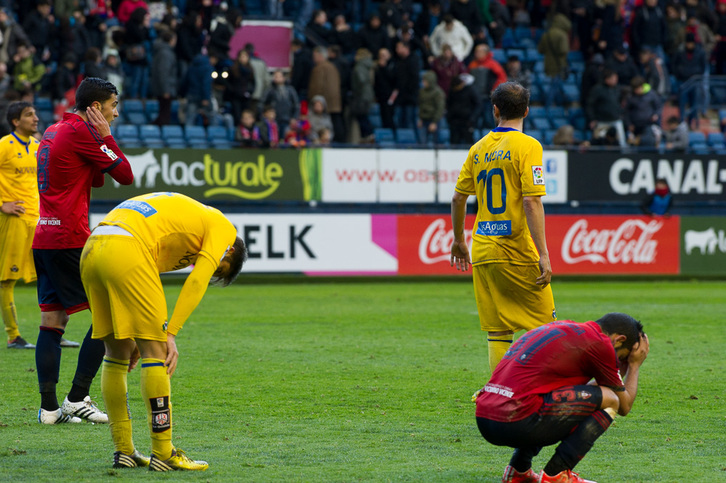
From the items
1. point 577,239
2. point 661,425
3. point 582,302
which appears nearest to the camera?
point 661,425

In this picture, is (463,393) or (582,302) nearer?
(463,393)

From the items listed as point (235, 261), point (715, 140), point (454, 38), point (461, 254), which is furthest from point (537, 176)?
point (715, 140)

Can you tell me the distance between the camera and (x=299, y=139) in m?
19.2

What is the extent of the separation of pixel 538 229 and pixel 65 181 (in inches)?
128

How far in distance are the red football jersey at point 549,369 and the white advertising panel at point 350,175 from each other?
550 inches

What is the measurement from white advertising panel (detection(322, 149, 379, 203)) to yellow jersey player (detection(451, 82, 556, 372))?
A: 12010 mm

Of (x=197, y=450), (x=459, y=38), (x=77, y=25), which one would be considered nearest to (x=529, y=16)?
(x=459, y=38)

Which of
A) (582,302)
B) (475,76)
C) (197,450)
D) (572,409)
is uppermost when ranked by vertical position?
(475,76)

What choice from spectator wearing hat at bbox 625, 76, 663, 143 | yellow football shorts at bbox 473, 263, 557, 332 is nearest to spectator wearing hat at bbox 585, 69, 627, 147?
spectator wearing hat at bbox 625, 76, 663, 143

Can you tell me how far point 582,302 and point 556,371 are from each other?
10.3 meters

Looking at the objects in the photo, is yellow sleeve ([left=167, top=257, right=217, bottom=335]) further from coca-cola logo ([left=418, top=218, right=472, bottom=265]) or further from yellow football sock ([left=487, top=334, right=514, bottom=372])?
coca-cola logo ([left=418, top=218, right=472, bottom=265])

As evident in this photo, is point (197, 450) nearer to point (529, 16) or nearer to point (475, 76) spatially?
point (475, 76)

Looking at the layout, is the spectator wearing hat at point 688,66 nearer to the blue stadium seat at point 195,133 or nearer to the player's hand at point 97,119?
the blue stadium seat at point 195,133

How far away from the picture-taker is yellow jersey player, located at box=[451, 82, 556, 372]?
647cm
